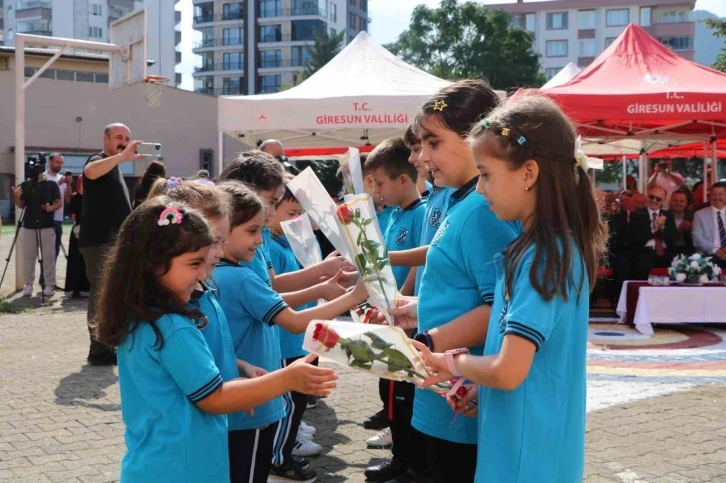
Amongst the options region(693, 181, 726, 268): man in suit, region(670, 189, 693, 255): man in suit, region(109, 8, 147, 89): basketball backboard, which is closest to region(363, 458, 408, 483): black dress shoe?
region(693, 181, 726, 268): man in suit

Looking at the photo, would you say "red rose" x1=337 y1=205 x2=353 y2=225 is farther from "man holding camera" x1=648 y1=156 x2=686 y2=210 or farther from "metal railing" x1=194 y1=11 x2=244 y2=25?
"metal railing" x1=194 y1=11 x2=244 y2=25

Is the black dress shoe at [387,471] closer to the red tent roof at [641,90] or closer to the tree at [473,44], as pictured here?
the red tent roof at [641,90]

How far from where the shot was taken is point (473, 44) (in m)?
54.7

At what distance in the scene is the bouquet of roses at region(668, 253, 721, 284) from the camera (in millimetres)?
9914

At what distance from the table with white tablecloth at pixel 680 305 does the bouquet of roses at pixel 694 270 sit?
0.20 meters

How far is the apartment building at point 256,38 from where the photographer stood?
9112 cm

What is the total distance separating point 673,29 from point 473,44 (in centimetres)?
4727

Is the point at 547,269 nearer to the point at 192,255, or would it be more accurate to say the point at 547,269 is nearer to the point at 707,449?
the point at 192,255

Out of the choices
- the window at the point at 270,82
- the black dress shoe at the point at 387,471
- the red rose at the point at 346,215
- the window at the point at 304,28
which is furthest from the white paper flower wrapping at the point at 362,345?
the window at the point at 304,28

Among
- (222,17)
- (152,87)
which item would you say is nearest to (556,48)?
(222,17)

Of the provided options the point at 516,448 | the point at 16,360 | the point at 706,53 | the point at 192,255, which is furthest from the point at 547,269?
the point at 706,53

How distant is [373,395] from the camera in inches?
261

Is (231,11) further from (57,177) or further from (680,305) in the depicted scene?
(680,305)

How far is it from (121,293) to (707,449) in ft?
13.3
